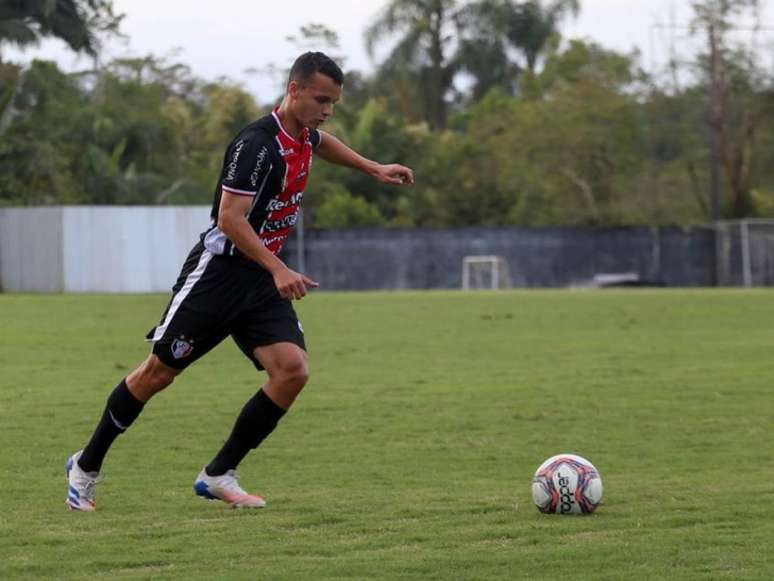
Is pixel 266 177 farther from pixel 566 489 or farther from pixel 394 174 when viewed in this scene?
pixel 566 489

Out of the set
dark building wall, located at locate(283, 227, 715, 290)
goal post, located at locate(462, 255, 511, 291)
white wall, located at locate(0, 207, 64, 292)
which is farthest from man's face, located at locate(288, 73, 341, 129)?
goal post, located at locate(462, 255, 511, 291)

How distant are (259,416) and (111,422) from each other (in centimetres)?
67

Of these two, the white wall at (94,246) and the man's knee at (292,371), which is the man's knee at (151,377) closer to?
the man's knee at (292,371)

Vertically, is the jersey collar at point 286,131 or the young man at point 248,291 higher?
the jersey collar at point 286,131

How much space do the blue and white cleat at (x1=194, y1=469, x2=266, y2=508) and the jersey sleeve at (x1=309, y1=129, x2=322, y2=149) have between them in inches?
61.2

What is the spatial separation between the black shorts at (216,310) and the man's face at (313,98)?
0.69 m

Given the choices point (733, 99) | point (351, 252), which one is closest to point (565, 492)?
point (351, 252)

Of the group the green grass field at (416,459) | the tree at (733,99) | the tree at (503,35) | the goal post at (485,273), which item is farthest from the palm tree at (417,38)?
the green grass field at (416,459)

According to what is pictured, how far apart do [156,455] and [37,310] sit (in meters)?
18.3

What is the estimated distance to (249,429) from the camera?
733cm

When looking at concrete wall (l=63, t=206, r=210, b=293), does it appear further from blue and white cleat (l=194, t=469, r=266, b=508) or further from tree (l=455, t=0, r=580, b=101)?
blue and white cleat (l=194, t=469, r=266, b=508)

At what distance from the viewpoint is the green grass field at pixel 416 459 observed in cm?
590

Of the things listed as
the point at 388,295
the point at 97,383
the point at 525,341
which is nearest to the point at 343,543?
the point at 97,383

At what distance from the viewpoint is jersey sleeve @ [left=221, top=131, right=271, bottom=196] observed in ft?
22.5
